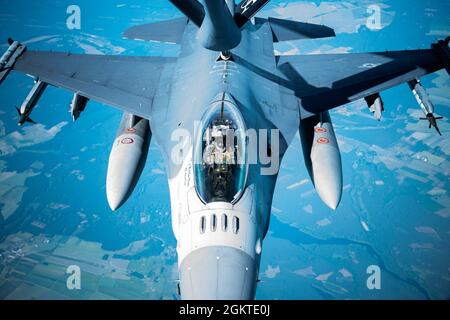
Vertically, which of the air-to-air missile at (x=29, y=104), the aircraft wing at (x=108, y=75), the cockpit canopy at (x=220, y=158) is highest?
the aircraft wing at (x=108, y=75)

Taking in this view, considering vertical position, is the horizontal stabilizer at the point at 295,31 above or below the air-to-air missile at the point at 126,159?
above

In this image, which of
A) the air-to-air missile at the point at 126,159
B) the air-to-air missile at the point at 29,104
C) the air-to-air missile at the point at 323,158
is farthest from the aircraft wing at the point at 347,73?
the air-to-air missile at the point at 29,104

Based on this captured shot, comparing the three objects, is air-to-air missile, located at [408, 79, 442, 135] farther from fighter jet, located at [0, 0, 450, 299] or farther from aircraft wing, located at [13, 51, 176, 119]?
aircraft wing, located at [13, 51, 176, 119]

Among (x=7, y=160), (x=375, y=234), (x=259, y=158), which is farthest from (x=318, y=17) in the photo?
(x=259, y=158)

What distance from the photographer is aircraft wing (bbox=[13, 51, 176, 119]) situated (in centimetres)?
1194

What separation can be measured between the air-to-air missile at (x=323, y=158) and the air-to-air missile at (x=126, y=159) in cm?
Answer: 537

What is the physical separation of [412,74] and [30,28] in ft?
111

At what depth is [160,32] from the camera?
1551cm

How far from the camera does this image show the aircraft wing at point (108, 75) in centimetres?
1194

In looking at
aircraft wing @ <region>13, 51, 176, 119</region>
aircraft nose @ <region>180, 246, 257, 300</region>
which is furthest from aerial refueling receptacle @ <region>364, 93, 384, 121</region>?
aircraft nose @ <region>180, 246, 257, 300</region>

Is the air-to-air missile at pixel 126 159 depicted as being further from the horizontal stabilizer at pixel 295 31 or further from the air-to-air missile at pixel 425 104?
the air-to-air missile at pixel 425 104

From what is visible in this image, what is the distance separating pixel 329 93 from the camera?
12.2 meters

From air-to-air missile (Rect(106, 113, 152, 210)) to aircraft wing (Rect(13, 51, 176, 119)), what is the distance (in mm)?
737

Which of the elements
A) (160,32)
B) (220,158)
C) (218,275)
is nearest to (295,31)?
(160,32)
